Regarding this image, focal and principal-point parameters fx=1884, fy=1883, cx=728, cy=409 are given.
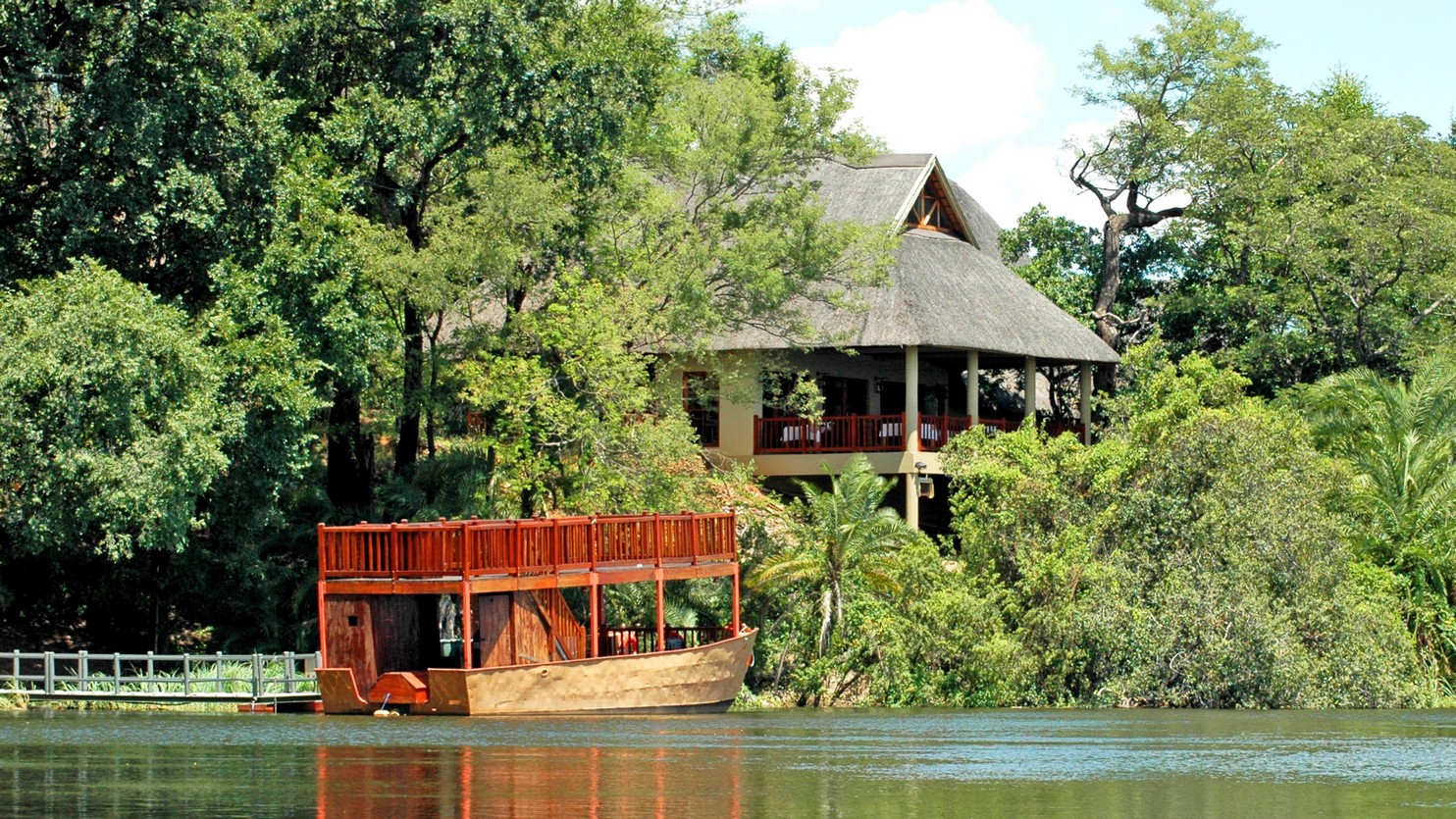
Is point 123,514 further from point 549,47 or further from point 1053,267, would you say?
point 1053,267

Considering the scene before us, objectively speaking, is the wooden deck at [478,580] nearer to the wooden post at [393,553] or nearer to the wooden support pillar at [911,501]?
the wooden post at [393,553]

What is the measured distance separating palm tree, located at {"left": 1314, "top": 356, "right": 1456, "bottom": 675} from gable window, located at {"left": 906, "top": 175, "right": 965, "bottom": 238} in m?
11.5

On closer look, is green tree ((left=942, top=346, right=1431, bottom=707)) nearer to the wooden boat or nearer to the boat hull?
the boat hull

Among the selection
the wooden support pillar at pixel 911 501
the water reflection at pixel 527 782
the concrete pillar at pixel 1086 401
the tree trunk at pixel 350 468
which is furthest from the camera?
the concrete pillar at pixel 1086 401

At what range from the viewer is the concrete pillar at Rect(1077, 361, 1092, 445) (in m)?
44.9

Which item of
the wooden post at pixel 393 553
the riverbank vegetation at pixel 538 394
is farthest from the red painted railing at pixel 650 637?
the wooden post at pixel 393 553

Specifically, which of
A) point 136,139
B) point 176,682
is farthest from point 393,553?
point 136,139

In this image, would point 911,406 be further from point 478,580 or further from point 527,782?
point 527,782

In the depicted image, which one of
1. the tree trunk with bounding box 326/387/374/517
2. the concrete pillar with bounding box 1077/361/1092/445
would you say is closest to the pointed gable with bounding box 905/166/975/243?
the concrete pillar with bounding box 1077/361/1092/445

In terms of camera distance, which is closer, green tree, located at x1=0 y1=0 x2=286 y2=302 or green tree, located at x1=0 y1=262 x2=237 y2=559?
green tree, located at x1=0 y1=262 x2=237 y2=559

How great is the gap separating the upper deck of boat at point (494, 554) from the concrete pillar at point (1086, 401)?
18.5 meters

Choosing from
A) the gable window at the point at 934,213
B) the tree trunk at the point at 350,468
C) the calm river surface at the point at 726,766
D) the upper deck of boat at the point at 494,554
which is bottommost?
the calm river surface at the point at 726,766

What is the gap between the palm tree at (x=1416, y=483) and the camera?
32.1 metres

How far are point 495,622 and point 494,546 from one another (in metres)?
1.15
